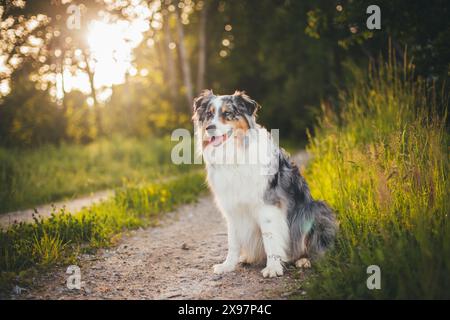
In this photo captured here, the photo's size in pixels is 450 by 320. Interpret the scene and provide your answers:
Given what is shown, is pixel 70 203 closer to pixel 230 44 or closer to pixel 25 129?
pixel 25 129

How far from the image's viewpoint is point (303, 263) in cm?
427

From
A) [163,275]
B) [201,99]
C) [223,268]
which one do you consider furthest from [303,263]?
[201,99]

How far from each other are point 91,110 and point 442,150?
1656 centimetres

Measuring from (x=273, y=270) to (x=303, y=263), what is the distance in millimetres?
389

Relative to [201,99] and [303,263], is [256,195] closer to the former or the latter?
[303,263]

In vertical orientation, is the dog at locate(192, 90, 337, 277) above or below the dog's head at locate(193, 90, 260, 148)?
below

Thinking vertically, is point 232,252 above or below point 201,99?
below

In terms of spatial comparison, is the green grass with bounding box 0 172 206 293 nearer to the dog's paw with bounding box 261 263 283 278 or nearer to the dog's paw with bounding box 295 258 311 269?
the dog's paw with bounding box 261 263 283 278

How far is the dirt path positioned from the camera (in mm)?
3809

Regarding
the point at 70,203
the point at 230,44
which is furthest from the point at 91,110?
the point at 70,203

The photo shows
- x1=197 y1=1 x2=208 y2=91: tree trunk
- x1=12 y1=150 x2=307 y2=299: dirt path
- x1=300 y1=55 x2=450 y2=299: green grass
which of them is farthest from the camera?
x1=197 y1=1 x2=208 y2=91: tree trunk

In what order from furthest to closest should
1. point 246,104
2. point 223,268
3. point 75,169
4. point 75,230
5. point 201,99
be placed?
point 75,169
point 75,230
point 201,99
point 246,104
point 223,268

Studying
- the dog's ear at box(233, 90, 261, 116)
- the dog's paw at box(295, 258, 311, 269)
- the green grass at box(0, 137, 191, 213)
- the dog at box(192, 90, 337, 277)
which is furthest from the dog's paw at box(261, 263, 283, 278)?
the green grass at box(0, 137, 191, 213)

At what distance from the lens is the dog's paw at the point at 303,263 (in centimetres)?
424
